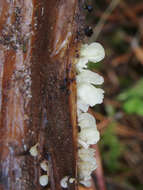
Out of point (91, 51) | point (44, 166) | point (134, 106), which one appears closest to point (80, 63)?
point (91, 51)

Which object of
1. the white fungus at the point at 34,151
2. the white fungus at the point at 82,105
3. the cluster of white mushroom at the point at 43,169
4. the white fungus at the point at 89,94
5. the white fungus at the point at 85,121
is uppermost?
the white fungus at the point at 89,94

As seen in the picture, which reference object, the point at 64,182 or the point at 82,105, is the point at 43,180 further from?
the point at 82,105

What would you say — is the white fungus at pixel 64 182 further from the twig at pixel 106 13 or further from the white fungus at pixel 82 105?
the twig at pixel 106 13

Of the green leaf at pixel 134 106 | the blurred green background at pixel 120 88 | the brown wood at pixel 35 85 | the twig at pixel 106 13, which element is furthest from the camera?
the twig at pixel 106 13

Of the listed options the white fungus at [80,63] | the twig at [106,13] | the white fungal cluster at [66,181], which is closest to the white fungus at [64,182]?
the white fungal cluster at [66,181]

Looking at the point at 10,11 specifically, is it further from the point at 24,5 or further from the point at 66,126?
the point at 66,126

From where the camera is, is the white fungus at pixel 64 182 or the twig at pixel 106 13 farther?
the twig at pixel 106 13
